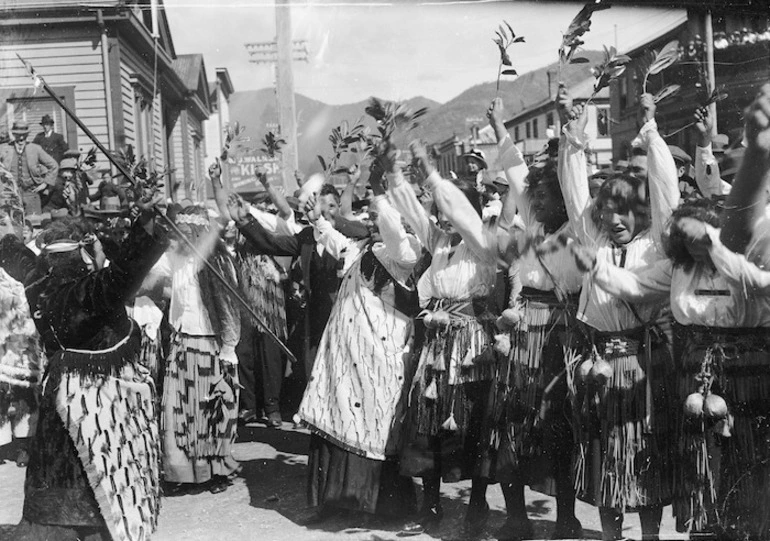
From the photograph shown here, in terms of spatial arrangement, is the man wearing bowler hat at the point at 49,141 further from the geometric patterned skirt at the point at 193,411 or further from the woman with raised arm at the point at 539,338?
the woman with raised arm at the point at 539,338

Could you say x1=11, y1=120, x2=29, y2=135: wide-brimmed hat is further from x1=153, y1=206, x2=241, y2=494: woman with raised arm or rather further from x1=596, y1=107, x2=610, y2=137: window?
x1=596, y1=107, x2=610, y2=137: window

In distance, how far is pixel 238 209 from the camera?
491 cm

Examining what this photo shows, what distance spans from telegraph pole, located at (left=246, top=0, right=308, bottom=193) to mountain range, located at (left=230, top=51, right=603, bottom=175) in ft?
0.20

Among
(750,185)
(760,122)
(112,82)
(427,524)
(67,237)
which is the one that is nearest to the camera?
(760,122)

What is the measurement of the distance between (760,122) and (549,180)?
100 centimetres

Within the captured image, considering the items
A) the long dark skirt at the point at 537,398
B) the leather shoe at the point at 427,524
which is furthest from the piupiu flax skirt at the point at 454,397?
the leather shoe at the point at 427,524

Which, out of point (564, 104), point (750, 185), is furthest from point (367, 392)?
point (750, 185)

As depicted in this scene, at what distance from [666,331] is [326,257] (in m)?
2.64

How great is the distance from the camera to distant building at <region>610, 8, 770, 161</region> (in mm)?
3850

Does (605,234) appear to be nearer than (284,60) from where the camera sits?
Yes

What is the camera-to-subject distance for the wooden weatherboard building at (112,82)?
5.71 m

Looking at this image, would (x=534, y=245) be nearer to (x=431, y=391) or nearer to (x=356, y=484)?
(x=431, y=391)

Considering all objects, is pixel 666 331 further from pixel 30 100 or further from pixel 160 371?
pixel 30 100

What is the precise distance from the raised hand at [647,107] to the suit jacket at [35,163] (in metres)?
4.33
